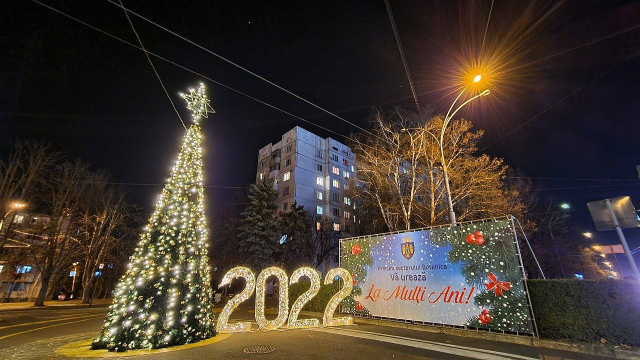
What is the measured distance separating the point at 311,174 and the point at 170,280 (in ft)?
129

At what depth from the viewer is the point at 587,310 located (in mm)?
7109

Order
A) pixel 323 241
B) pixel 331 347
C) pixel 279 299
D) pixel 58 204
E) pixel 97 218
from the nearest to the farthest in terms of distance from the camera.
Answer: pixel 331 347 → pixel 279 299 → pixel 58 204 → pixel 97 218 → pixel 323 241

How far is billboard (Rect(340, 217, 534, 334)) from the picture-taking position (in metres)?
8.20

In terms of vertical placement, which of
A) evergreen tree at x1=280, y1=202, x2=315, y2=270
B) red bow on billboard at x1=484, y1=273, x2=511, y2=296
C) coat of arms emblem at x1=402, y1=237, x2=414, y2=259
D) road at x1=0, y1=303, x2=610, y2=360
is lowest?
road at x1=0, y1=303, x2=610, y2=360

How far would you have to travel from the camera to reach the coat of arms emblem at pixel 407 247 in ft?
35.2

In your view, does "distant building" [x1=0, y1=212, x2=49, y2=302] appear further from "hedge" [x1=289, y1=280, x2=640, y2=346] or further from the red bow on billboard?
"hedge" [x1=289, y1=280, x2=640, y2=346]

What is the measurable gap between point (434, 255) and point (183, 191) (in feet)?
30.1

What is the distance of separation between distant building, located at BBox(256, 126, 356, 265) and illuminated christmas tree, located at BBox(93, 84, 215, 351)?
34.5 meters

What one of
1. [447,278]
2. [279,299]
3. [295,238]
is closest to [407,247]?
[447,278]

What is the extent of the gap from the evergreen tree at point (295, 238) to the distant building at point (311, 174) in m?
12.4

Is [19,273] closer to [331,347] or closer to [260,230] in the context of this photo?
[260,230]

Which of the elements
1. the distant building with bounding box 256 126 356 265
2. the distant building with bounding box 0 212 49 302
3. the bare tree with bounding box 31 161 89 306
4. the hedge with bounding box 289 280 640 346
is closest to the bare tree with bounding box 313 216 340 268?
the distant building with bounding box 256 126 356 265

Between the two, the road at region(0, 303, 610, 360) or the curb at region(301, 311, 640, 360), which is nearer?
the road at region(0, 303, 610, 360)

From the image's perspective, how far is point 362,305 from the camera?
1202cm
